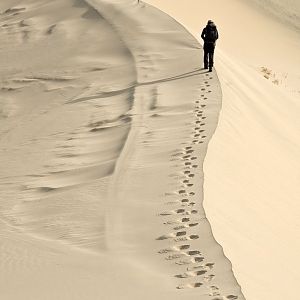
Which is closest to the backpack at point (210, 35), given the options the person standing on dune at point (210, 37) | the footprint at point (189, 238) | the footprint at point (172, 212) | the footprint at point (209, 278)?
the person standing on dune at point (210, 37)

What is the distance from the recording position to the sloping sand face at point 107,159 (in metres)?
5.41

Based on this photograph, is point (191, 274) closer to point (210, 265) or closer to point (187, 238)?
point (210, 265)

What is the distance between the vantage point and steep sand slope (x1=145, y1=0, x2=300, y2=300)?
18.9ft

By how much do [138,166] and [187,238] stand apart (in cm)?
208

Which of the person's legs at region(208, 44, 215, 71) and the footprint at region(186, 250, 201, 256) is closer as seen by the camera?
the footprint at region(186, 250, 201, 256)

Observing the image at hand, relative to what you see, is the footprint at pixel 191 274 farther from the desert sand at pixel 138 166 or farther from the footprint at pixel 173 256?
the footprint at pixel 173 256

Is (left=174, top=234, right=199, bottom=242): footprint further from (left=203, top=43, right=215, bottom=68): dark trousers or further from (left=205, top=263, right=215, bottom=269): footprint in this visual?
(left=203, top=43, right=215, bottom=68): dark trousers

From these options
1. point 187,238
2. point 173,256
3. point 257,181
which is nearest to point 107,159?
point 257,181

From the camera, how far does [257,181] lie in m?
8.05

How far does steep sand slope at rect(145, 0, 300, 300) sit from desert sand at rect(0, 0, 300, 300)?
0.02 metres

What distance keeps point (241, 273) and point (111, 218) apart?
1508 mm

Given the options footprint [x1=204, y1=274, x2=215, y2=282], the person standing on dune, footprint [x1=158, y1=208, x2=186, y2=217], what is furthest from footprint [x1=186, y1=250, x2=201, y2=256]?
the person standing on dune

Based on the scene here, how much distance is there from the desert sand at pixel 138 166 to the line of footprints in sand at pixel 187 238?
0.05 feet

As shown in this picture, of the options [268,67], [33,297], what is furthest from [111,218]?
[268,67]
